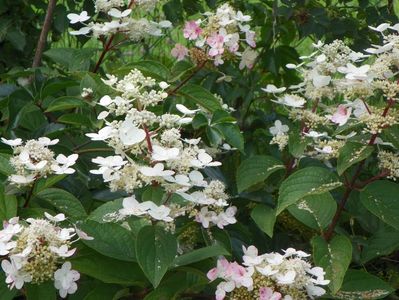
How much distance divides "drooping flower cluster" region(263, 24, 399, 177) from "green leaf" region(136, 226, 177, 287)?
0.44 meters

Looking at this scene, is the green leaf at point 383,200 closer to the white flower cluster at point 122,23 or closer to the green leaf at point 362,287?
the green leaf at point 362,287

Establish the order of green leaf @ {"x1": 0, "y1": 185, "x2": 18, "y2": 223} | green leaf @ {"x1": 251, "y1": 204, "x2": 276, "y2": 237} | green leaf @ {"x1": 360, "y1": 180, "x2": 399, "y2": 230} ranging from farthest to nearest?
green leaf @ {"x1": 251, "y1": 204, "x2": 276, "y2": 237} → green leaf @ {"x1": 360, "y1": 180, "x2": 399, "y2": 230} → green leaf @ {"x1": 0, "y1": 185, "x2": 18, "y2": 223}

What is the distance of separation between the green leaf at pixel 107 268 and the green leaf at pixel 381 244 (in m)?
0.54

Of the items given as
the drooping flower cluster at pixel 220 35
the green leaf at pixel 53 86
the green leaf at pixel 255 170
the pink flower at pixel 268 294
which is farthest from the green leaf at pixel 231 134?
the pink flower at pixel 268 294

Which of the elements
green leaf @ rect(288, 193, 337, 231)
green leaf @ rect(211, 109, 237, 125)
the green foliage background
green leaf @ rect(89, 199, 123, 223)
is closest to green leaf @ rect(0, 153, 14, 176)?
the green foliage background

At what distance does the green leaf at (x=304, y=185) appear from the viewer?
1.58 metres

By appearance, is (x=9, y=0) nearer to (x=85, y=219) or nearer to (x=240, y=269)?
(x=85, y=219)

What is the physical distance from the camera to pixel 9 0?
2.83 metres

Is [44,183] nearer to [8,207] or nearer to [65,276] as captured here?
[8,207]

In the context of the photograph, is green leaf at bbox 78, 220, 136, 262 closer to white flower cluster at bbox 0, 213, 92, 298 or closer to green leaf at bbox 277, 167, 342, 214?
white flower cluster at bbox 0, 213, 92, 298

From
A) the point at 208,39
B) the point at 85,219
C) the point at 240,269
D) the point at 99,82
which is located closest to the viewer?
the point at 240,269

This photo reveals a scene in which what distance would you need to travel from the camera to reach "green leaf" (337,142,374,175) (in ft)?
5.16

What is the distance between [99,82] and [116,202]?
0.40m

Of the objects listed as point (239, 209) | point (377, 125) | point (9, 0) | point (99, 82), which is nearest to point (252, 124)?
point (239, 209)
